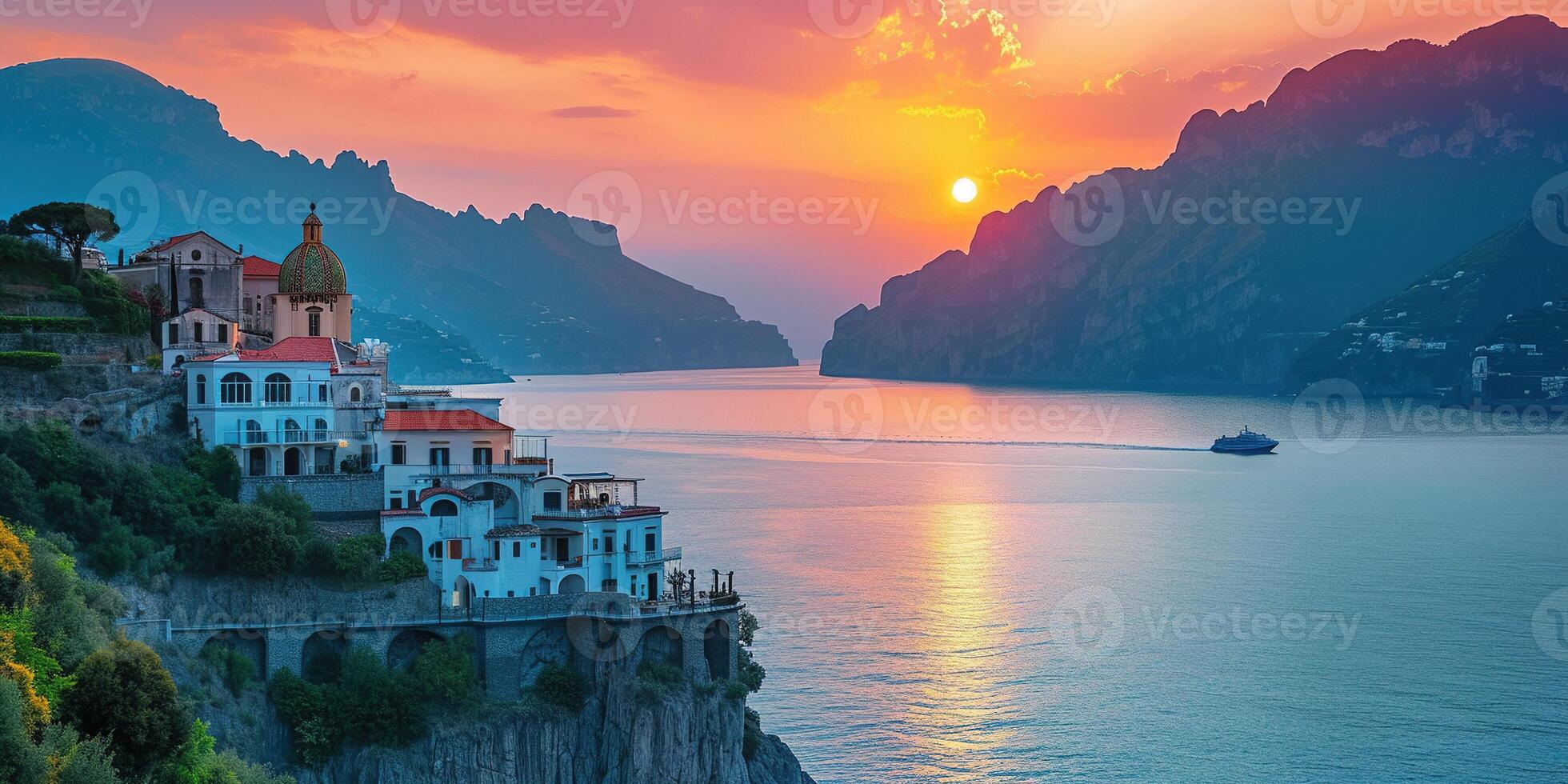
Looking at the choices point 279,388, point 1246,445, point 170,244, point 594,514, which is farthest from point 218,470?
point 1246,445

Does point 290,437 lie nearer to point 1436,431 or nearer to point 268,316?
point 268,316

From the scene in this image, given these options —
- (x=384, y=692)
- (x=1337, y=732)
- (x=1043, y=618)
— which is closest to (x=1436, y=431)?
(x=1043, y=618)

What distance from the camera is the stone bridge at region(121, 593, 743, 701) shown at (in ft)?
142

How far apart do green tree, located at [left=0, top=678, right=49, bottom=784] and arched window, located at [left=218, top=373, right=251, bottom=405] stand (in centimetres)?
2192

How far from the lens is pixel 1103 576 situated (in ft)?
267

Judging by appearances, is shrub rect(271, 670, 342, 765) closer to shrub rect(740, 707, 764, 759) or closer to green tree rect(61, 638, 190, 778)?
green tree rect(61, 638, 190, 778)

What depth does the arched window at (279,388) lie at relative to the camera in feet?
162

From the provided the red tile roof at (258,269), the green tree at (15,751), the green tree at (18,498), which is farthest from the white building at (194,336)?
the green tree at (15,751)

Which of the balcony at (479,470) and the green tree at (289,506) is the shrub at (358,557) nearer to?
the green tree at (289,506)

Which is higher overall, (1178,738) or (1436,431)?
(1436,431)

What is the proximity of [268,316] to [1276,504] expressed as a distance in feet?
245

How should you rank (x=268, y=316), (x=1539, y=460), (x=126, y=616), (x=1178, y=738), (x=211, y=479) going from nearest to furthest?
(x=126, y=616) → (x=211, y=479) → (x=1178, y=738) → (x=268, y=316) → (x=1539, y=460)

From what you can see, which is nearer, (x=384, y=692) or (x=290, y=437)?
(x=384, y=692)

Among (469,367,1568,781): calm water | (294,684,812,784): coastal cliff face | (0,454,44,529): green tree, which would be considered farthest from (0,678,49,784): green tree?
(469,367,1568,781): calm water
